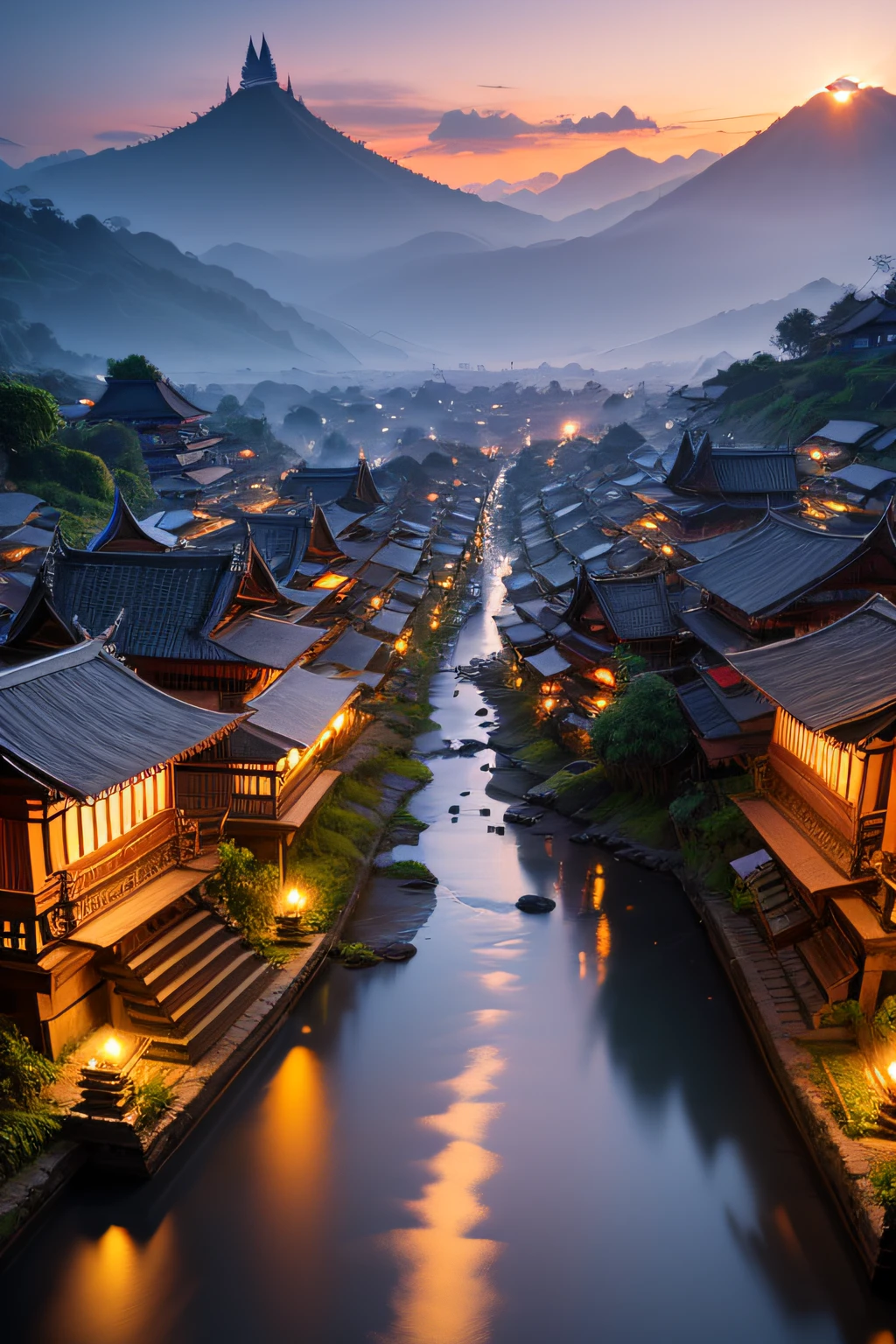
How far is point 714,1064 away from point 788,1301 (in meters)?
6.02

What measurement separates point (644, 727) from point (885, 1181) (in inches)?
715

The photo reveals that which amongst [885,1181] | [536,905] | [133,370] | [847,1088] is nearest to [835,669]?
[847,1088]

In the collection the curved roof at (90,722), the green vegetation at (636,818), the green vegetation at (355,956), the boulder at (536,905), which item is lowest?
the boulder at (536,905)

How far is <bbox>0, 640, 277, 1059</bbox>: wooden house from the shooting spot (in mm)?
17141

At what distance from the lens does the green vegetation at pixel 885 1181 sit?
1561cm

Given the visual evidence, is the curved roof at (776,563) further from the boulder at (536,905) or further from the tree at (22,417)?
the tree at (22,417)

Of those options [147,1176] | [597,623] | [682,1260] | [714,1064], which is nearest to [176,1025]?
[147,1176]

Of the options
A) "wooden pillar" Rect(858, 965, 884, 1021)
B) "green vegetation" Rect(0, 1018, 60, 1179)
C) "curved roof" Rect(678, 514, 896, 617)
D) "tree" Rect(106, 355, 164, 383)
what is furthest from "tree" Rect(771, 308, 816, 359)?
"green vegetation" Rect(0, 1018, 60, 1179)

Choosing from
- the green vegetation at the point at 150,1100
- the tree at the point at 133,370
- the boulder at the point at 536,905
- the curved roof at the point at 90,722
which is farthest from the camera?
the tree at the point at 133,370

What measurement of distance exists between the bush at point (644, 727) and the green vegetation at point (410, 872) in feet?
24.0

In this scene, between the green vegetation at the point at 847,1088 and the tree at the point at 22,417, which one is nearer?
the green vegetation at the point at 847,1088

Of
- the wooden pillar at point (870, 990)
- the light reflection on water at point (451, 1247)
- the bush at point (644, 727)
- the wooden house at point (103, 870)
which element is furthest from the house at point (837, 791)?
the wooden house at point (103, 870)

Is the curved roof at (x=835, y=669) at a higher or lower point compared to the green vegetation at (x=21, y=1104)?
higher

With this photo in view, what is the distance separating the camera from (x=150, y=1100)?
18125 mm
